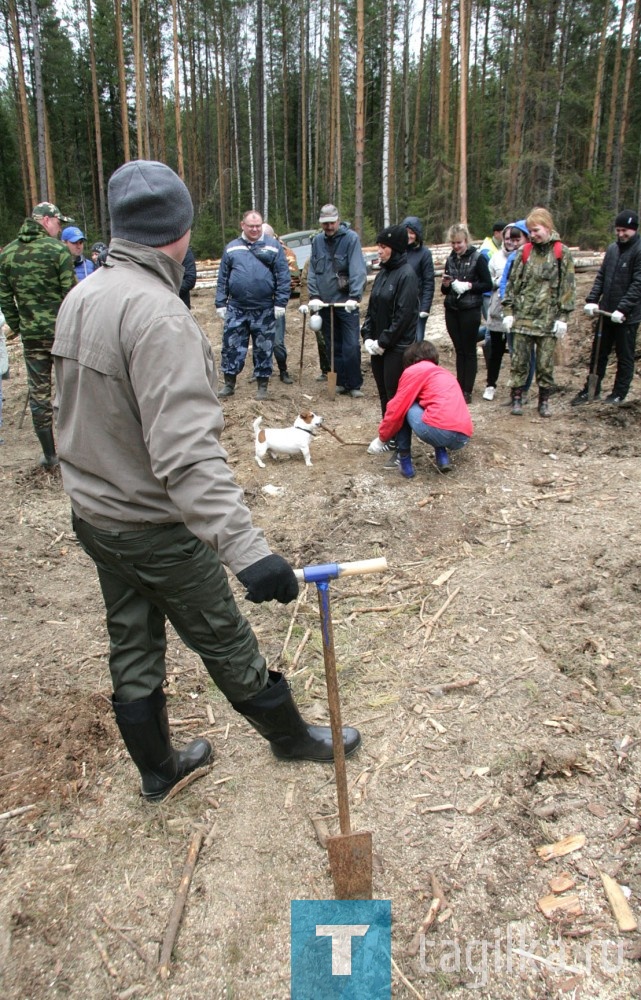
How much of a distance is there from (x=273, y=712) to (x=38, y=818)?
105 cm

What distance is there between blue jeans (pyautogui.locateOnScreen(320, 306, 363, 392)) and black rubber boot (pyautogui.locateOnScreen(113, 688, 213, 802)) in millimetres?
6586

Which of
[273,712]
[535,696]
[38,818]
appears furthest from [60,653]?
[535,696]

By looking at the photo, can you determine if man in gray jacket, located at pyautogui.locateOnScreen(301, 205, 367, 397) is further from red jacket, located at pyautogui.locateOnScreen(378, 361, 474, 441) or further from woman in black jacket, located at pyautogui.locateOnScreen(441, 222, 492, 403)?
Answer: red jacket, located at pyautogui.locateOnScreen(378, 361, 474, 441)

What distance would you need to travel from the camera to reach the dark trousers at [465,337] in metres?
7.48

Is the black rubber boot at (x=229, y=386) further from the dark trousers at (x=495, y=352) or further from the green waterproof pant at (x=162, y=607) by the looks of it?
the green waterproof pant at (x=162, y=607)

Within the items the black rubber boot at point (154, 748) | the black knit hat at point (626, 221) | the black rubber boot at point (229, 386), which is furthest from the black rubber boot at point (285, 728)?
the black knit hat at point (626, 221)

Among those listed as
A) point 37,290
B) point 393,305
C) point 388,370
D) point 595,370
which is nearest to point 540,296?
point 595,370

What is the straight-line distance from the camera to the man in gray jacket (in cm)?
829

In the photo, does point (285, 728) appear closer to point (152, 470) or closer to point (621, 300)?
point (152, 470)

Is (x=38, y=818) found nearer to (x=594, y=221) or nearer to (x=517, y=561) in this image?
(x=517, y=561)

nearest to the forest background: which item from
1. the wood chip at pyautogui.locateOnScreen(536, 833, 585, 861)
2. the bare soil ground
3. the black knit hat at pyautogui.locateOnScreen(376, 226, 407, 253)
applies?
the black knit hat at pyautogui.locateOnScreen(376, 226, 407, 253)

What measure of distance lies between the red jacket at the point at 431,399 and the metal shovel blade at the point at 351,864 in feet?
13.2

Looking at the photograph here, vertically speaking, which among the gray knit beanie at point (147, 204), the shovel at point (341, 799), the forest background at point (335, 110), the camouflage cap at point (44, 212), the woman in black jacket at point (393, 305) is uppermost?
the forest background at point (335, 110)

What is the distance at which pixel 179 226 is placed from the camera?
6.98ft
